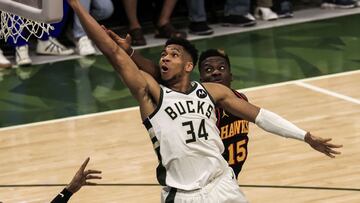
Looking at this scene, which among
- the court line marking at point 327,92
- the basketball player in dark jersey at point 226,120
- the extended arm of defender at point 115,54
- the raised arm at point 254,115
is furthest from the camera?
the court line marking at point 327,92

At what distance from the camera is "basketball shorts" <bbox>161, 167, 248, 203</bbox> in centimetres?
538

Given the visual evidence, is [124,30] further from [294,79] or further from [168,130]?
[168,130]

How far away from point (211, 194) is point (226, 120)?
0.83 m

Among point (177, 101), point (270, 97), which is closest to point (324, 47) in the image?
point (270, 97)

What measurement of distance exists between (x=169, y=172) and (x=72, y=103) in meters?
4.34

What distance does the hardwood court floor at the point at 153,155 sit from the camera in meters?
7.24

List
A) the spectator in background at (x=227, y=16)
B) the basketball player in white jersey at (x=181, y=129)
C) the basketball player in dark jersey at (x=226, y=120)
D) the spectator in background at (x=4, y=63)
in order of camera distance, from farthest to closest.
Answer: the spectator in background at (x=227, y=16) < the spectator in background at (x=4, y=63) < the basketball player in dark jersey at (x=226, y=120) < the basketball player in white jersey at (x=181, y=129)

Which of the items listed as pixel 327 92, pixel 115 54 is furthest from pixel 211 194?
pixel 327 92

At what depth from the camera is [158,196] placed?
7199mm

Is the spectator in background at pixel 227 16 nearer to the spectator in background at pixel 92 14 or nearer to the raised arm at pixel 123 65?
the spectator in background at pixel 92 14

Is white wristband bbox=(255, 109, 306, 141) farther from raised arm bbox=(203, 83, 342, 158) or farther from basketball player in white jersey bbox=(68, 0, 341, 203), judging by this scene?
basketball player in white jersey bbox=(68, 0, 341, 203)

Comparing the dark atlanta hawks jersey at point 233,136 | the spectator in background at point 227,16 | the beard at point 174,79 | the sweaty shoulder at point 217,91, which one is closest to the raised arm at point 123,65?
the beard at point 174,79

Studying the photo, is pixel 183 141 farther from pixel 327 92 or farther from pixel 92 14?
pixel 92 14

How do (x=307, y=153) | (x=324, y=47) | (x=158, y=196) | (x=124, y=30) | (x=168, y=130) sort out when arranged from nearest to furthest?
1. (x=168, y=130)
2. (x=158, y=196)
3. (x=307, y=153)
4. (x=324, y=47)
5. (x=124, y=30)
